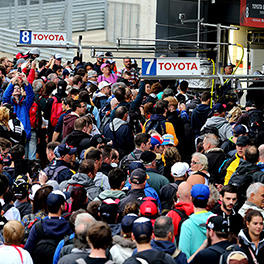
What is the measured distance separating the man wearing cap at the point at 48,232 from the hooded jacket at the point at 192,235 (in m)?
1.19

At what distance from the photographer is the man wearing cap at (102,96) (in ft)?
44.1

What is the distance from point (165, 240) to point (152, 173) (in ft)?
8.91

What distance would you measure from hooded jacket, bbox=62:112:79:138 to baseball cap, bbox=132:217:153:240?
18.3 ft

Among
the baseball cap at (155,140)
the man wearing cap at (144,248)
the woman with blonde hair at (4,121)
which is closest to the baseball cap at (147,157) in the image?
the baseball cap at (155,140)

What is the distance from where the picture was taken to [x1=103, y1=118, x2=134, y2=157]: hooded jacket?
36.6 feet

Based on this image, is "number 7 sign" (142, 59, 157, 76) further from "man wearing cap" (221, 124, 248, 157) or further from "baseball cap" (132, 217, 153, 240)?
"baseball cap" (132, 217, 153, 240)

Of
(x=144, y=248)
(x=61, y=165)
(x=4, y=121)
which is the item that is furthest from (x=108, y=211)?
(x=4, y=121)

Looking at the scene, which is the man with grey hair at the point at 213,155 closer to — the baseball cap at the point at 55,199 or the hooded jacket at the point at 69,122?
the hooded jacket at the point at 69,122

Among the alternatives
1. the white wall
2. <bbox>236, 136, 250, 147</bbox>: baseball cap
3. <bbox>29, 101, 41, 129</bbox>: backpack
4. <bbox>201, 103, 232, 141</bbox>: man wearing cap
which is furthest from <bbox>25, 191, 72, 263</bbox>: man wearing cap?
the white wall

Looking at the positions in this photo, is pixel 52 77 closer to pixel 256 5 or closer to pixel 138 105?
pixel 138 105

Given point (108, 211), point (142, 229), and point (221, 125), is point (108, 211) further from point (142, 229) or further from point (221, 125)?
point (221, 125)

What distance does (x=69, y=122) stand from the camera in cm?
1166

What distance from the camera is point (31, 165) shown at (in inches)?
389

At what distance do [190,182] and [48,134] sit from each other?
219 inches
